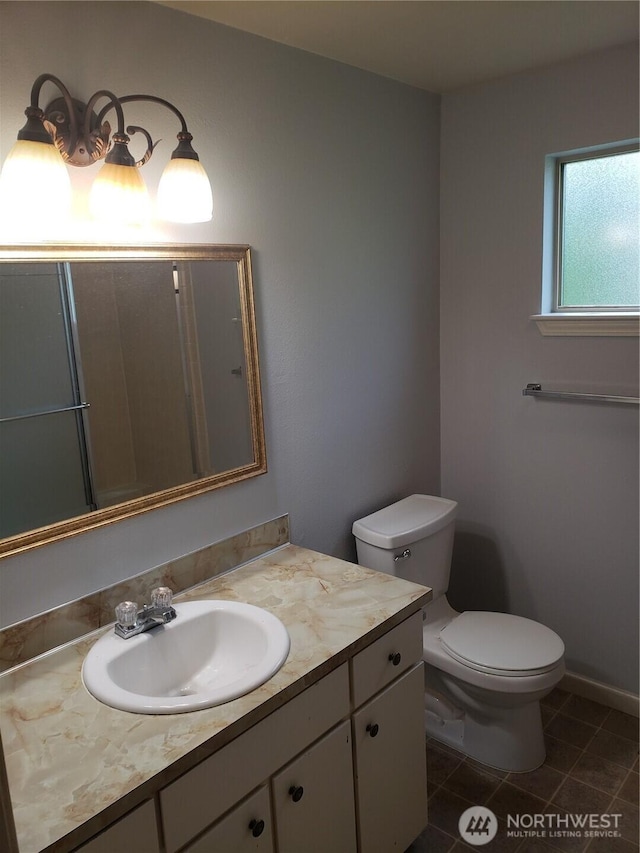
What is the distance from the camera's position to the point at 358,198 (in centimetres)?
223

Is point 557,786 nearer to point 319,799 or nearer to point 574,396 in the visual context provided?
point 319,799

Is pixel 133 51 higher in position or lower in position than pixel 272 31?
lower

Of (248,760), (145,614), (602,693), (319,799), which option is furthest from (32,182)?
(602,693)

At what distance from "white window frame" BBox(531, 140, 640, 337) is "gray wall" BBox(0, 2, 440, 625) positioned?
433 mm

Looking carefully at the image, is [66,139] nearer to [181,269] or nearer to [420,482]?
[181,269]

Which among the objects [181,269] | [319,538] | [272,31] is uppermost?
[272,31]

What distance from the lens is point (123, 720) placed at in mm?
1291

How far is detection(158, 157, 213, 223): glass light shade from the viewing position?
1.56 meters

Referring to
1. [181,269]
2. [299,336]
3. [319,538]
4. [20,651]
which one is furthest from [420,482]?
[20,651]

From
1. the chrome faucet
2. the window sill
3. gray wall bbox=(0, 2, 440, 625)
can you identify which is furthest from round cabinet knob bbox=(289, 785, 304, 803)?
the window sill

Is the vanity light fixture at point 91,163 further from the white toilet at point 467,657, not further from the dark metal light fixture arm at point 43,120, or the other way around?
the white toilet at point 467,657

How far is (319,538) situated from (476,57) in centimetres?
161

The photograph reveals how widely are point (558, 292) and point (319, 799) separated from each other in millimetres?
1841

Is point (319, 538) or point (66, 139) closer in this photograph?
point (66, 139)
